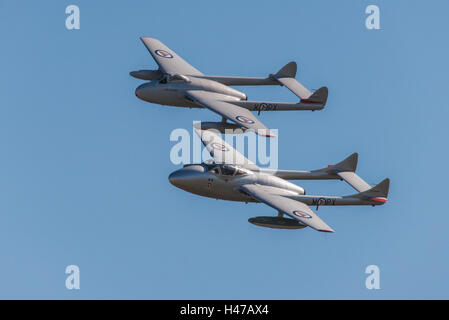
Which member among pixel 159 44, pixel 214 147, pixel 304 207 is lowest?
pixel 304 207

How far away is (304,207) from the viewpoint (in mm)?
59562

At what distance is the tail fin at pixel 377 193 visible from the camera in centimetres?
6178

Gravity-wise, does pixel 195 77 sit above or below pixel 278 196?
above

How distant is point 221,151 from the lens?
212 feet

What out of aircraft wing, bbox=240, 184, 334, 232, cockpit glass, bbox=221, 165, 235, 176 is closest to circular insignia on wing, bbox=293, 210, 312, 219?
aircraft wing, bbox=240, 184, 334, 232

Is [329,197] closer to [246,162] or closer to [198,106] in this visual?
[246,162]

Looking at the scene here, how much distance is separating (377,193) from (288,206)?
238 inches

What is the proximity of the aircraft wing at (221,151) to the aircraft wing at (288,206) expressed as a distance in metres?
2.58

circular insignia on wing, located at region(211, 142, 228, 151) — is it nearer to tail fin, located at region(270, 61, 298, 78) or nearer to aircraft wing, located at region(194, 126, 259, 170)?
aircraft wing, located at region(194, 126, 259, 170)

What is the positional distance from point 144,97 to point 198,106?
364 cm

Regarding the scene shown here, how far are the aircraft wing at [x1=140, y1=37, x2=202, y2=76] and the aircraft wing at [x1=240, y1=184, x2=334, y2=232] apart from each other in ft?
48.9

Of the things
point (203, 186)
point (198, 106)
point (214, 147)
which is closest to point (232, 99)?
point (198, 106)

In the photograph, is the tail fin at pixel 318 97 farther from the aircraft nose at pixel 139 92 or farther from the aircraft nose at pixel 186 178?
the aircraft nose at pixel 186 178

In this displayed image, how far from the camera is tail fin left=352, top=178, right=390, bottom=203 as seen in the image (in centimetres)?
6178
